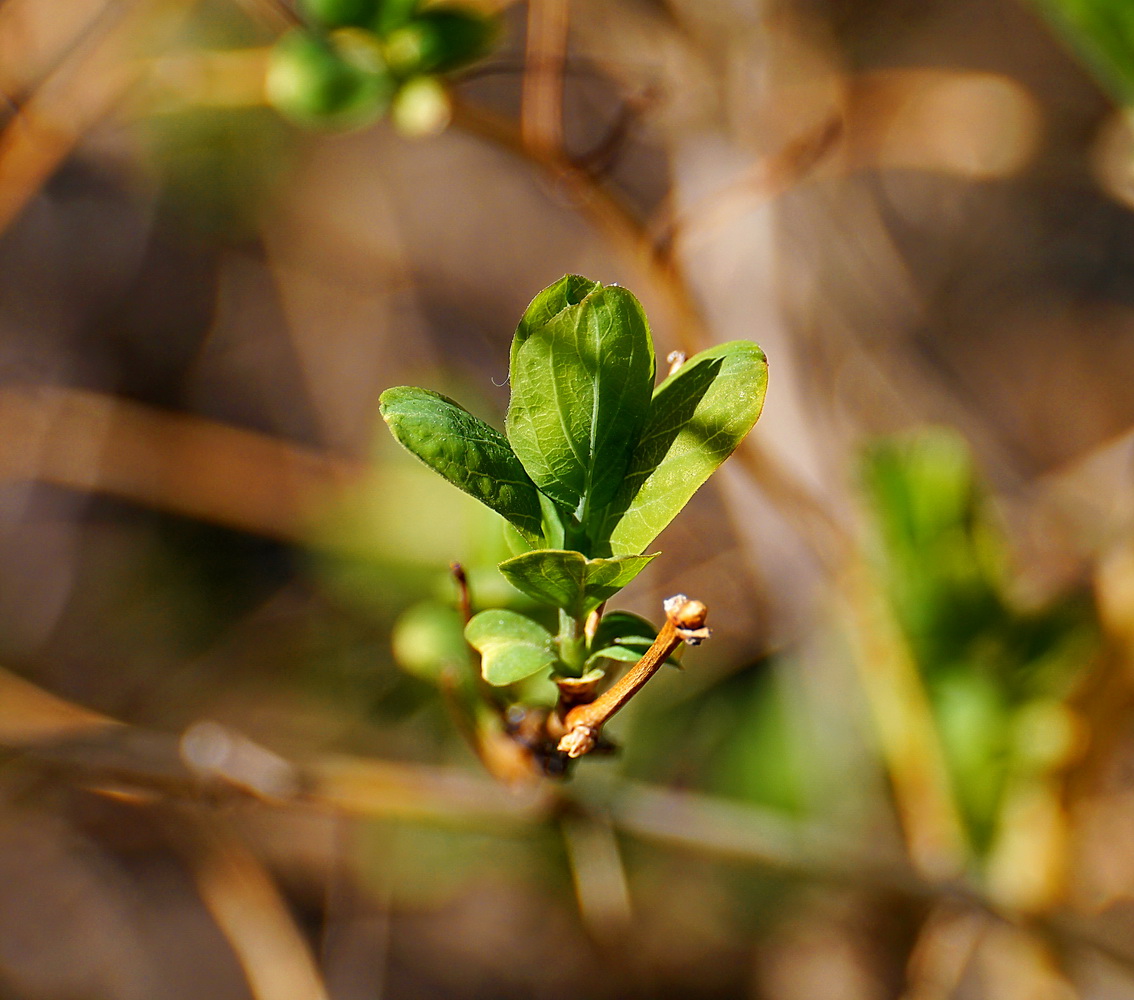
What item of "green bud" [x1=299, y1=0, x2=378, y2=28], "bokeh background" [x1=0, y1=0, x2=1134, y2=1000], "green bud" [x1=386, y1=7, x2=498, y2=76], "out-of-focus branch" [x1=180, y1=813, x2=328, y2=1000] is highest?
"green bud" [x1=299, y1=0, x2=378, y2=28]

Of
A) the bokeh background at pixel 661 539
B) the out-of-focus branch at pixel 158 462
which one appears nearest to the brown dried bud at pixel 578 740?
the bokeh background at pixel 661 539

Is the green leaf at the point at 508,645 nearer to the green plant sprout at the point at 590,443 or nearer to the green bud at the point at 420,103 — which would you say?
the green plant sprout at the point at 590,443

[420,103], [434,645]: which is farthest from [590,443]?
[420,103]

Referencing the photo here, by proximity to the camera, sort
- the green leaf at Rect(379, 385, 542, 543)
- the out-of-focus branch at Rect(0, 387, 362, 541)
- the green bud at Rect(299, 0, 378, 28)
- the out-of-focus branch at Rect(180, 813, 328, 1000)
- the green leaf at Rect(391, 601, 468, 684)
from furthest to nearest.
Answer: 1. the out-of-focus branch at Rect(0, 387, 362, 541)
2. the out-of-focus branch at Rect(180, 813, 328, 1000)
3. the green bud at Rect(299, 0, 378, 28)
4. the green leaf at Rect(391, 601, 468, 684)
5. the green leaf at Rect(379, 385, 542, 543)

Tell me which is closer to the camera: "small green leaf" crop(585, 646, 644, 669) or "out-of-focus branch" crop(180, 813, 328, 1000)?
"small green leaf" crop(585, 646, 644, 669)

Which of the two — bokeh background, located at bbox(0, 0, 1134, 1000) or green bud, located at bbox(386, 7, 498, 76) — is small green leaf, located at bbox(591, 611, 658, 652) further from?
green bud, located at bbox(386, 7, 498, 76)

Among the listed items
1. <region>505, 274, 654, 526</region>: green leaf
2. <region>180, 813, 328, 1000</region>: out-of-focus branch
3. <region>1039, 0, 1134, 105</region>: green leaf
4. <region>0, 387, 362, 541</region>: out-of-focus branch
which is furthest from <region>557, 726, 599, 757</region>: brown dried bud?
<region>0, 387, 362, 541</region>: out-of-focus branch

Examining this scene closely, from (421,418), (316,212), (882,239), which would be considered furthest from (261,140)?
(421,418)
